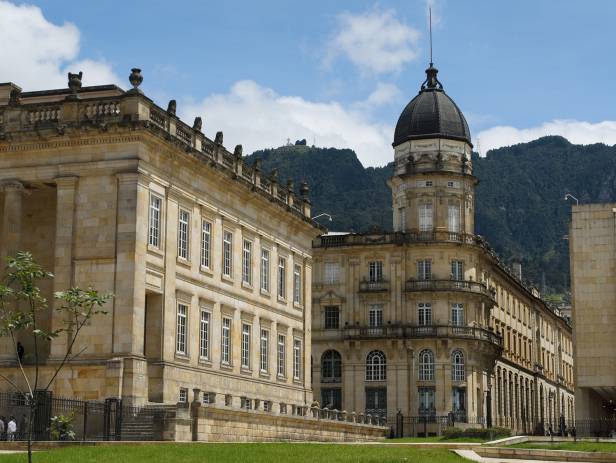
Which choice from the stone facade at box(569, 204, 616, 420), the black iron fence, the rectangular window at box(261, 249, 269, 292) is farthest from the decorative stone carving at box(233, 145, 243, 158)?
the stone facade at box(569, 204, 616, 420)

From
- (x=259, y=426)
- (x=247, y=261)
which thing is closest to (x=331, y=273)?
(x=247, y=261)

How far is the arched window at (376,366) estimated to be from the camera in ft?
273

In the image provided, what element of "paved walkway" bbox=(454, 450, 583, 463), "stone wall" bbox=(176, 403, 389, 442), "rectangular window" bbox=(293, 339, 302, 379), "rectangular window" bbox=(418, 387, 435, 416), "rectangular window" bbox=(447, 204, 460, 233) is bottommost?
"paved walkway" bbox=(454, 450, 583, 463)

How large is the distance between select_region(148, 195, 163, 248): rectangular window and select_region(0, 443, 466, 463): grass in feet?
45.6

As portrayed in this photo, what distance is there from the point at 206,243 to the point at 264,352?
28.2ft

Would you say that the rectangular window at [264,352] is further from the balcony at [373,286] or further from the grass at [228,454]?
the balcony at [373,286]

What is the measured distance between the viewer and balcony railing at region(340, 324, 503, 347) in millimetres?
81750

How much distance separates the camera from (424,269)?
8350 centimetres

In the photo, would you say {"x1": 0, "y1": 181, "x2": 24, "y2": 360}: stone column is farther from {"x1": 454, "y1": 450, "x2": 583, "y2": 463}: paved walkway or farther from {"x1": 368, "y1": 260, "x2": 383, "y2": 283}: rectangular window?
{"x1": 368, "y1": 260, "x2": 383, "y2": 283}: rectangular window

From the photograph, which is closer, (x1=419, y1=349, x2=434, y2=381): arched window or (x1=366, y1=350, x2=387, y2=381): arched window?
(x1=419, y1=349, x2=434, y2=381): arched window

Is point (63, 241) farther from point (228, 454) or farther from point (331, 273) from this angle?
point (331, 273)

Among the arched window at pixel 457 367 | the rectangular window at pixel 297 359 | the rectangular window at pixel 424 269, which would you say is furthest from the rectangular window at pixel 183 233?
the arched window at pixel 457 367

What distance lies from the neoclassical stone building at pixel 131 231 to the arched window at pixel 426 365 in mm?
31497

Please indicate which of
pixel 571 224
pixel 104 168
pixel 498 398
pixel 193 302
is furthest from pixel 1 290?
pixel 498 398
